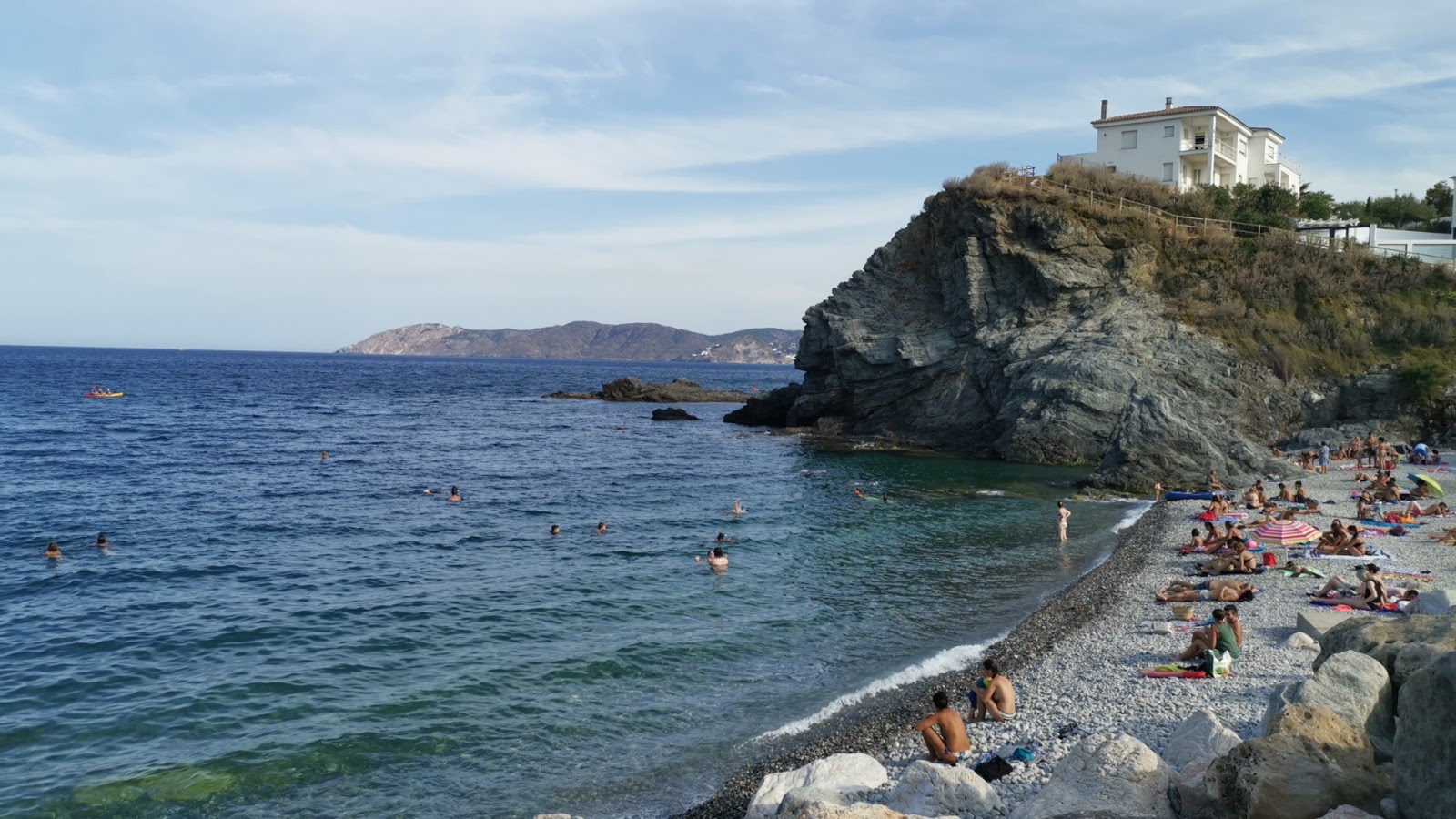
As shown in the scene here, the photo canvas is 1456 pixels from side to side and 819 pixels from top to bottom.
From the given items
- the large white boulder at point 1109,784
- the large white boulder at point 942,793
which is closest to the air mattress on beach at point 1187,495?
the large white boulder at point 942,793

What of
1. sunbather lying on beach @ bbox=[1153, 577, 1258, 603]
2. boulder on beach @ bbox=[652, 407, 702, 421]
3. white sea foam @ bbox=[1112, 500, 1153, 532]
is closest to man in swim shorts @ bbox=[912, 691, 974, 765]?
sunbather lying on beach @ bbox=[1153, 577, 1258, 603]

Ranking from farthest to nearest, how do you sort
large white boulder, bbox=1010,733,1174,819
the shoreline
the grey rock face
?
the grey rock face, the shoreline, large white boulder, bbox=1010,733,1174,819

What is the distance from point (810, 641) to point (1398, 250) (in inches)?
2083

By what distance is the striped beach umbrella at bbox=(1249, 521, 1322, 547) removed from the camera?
24.0 metres

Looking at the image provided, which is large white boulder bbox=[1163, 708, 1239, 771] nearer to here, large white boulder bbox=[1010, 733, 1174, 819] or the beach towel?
large white boulder bbox=[1010, 733, 1174, 819]

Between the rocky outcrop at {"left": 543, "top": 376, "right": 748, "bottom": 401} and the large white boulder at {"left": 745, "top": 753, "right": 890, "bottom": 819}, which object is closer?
the large white boulder at {"left": 745, "top": 753, "right": 890, "bottom": 819}

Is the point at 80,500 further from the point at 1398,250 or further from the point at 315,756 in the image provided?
the point at 1398,250

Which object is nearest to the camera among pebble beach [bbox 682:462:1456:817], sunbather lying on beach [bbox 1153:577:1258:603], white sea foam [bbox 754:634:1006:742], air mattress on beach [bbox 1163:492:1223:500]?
pebble beach [bbox 682:462:1456:817]

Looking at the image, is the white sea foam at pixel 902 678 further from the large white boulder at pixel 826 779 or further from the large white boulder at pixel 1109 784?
the large white boulder at pixel 1109 784

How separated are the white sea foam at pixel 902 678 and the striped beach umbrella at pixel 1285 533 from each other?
10511mm

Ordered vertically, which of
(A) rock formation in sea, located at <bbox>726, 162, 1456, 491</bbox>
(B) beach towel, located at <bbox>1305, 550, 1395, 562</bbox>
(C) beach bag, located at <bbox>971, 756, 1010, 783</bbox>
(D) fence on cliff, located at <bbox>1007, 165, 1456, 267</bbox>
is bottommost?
(C) beach bag, located at <bbox>971, 756, 1010, 783</bbox>

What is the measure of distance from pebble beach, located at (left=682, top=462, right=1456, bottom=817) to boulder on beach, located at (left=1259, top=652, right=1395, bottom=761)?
107 inches

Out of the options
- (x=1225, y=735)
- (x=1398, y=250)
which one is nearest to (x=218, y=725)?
(x=1225, y=735)

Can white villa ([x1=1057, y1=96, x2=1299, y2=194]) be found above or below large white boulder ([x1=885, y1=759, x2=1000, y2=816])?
above
